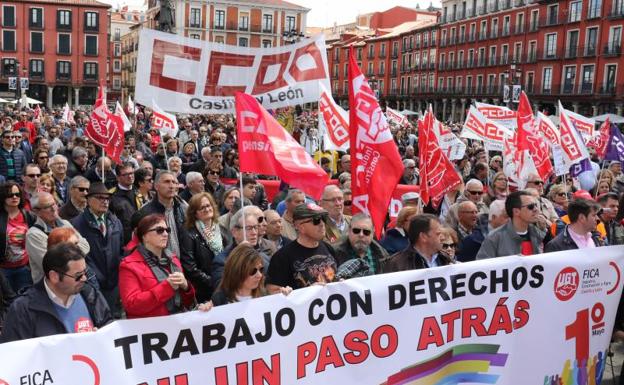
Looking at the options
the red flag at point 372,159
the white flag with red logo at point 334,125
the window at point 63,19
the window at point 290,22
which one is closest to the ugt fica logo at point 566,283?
the red flag at point 372,159

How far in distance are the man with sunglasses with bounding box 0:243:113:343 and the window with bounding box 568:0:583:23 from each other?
50198mm

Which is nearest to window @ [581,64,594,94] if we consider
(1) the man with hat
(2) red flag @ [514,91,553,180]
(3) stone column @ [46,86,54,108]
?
(2) red flag @ [514,91,553,180]

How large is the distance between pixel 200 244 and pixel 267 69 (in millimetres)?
1536

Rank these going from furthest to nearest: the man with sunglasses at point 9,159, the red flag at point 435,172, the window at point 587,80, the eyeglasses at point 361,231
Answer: the window at point 587,80, the man with sunglasses at point 9,159, the red flag at point 435,172, the eyeglasses at point 361,231

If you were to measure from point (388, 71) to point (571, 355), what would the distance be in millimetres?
74743

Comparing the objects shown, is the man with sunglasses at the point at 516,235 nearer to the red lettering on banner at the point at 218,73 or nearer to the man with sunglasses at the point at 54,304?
the red lettering on banner at the point at 218,73

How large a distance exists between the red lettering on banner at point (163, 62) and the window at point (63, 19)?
223ft

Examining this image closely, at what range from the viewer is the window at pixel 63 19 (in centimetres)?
6662

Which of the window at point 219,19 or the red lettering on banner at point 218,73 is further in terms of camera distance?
the window at point 219,19

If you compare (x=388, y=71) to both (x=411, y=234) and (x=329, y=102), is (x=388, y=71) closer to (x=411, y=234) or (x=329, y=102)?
(x=329, y=102)

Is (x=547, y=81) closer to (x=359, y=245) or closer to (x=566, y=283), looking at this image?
(x=566, y=283)

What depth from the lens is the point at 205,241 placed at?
17.4 feet

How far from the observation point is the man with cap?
409 cm

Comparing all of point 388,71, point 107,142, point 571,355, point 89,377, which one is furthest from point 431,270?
point 388,71
